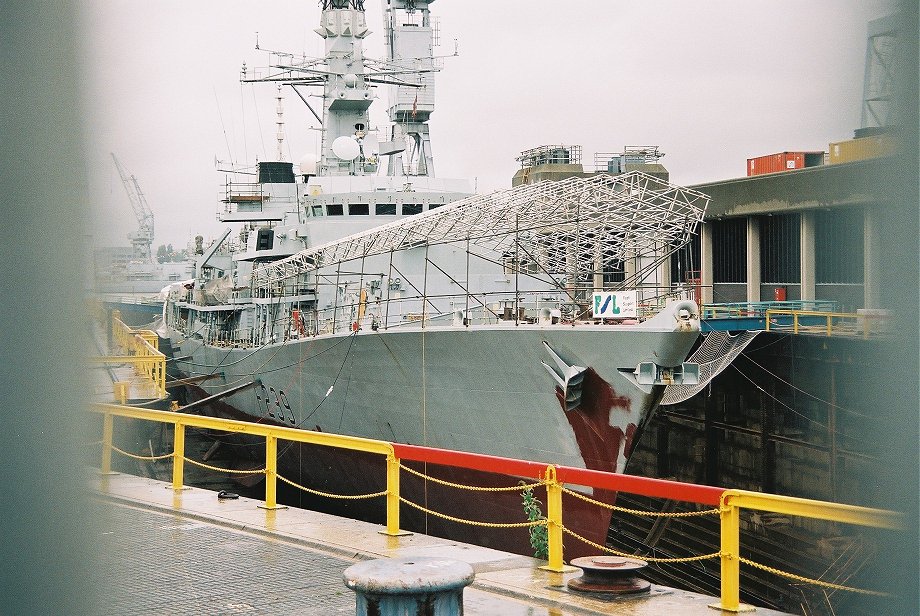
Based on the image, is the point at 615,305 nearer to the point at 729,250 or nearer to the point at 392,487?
the point at 392,487

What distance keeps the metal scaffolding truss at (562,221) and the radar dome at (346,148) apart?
10.1 meters

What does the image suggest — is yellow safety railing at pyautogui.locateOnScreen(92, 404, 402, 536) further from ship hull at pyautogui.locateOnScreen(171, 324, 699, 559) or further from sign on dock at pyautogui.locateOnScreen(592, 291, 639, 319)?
sign on dock at pyautogui.locateOnScreen(592, 291, 639, 319)

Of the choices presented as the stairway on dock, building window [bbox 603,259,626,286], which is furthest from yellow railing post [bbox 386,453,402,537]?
building window [bbox 603,259,626,286]

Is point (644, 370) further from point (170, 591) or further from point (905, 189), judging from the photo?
point (905, 189)

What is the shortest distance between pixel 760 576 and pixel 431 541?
9986 millimetres

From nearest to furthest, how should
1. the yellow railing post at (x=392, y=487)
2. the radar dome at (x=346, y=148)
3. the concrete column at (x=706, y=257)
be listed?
the yellow railing post at (x=392, y=487) < the radar dome at (x=346, y=148) < the concrete column at (x=706, y=257)

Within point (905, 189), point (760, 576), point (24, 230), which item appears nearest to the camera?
point (905, 189)

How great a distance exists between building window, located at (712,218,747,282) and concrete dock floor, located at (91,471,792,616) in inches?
911

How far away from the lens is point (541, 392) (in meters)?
16.0

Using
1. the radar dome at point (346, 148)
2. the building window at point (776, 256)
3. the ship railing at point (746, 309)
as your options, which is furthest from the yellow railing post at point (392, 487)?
the radar dome at point (346, 148)

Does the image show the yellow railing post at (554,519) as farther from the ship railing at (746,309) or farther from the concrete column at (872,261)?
the ship railing at (746,309)

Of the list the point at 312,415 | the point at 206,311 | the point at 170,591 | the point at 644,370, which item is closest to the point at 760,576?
the point at 644,370

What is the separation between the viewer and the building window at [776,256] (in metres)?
27.9

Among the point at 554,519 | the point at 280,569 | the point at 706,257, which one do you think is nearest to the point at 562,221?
the point at 554,519
